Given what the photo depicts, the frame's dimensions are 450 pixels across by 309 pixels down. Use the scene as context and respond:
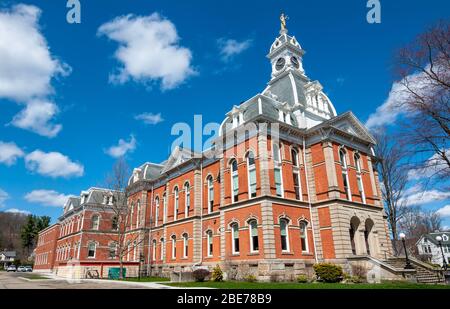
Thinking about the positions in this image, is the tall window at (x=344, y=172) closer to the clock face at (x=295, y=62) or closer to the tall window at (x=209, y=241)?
the tall window at (x=209, y=241)

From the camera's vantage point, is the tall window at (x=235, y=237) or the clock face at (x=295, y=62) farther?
the clock face at (x=295, y=62)

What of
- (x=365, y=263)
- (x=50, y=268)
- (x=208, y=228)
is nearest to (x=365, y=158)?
(x=365, y=263)

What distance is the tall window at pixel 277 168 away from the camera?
2305cm

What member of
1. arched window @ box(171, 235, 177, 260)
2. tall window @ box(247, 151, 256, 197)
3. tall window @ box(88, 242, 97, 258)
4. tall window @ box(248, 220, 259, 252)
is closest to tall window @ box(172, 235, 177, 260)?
arched window @ box(171, 235, 177, 260)

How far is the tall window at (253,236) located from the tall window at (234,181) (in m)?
2.70

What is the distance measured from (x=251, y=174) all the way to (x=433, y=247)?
238ft

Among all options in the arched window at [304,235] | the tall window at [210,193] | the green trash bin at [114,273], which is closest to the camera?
the arched window at [304,235]

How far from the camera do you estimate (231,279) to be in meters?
22.0

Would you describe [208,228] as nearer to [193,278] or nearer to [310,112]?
[193,278]

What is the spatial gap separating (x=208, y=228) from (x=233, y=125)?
949 centimetres

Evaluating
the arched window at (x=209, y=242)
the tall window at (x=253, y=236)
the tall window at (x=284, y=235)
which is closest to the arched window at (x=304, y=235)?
the tall window at (x=284, y=235)

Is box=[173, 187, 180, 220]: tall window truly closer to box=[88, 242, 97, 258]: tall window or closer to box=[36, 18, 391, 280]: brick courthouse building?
box=[36, 18, 391, 280]: brick courthouse building

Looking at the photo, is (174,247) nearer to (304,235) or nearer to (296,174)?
(304,235)

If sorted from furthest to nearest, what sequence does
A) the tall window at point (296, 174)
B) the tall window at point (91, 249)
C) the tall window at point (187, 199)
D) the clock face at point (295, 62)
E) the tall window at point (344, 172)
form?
the tall window at point (91, 249) < the clock face at point (295, 62) < the tall window at point (187, 199) < the tall window at point (344, 172) < the tall window at point (296, 174)
